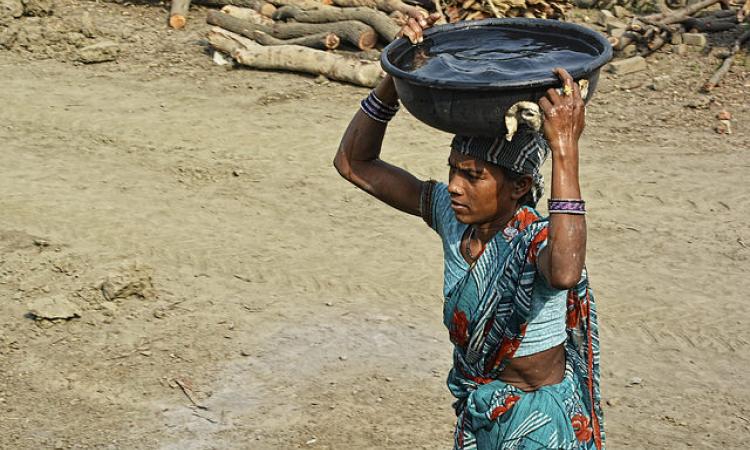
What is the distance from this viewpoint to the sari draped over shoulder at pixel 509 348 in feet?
9.50

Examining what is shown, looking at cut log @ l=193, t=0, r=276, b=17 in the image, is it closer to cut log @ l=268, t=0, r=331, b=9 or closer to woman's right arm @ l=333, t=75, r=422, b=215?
cut log @ l=268, t=0, r=331, b=9

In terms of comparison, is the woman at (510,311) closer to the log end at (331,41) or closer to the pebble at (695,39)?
the log end at (331,41)

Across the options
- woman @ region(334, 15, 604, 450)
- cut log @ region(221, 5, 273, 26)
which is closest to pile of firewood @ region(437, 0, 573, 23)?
cut log @ region(221, 5, 273, 26)

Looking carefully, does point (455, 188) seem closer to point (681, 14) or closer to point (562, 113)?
point (562, 113)

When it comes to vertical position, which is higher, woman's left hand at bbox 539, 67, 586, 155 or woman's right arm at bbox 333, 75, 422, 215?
woman's left hand at bbox 539, 67, 586, 155

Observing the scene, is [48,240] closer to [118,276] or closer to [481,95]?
[118,276]

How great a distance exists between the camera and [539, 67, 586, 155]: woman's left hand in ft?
8.45

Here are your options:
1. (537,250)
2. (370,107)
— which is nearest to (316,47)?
(370,107)

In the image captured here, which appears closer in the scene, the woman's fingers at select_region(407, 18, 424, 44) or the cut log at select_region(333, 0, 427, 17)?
the woman's fingers at select_region(407, 18, 424, 44)

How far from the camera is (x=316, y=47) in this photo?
10.2 meters

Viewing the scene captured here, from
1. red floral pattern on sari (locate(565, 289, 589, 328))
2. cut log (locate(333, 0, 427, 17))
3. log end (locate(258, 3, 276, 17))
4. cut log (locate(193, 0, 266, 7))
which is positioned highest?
red floral pattern on sari (locate(565, 289, 589, 328))

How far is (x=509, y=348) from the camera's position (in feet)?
9.68

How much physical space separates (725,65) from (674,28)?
0.86 m

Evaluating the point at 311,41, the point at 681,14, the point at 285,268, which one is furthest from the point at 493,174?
the point at 681,14
